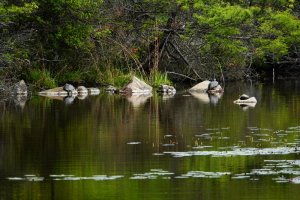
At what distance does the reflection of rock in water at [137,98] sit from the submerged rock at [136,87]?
93cm

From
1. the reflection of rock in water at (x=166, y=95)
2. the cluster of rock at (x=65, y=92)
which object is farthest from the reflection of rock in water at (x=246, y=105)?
the cluster of rock at (x=65, y=92)

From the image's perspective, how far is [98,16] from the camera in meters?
31.3

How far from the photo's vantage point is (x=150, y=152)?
1177cm

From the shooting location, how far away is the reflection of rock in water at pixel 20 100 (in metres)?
22.9

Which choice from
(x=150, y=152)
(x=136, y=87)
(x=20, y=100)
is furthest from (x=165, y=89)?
(x=150, y=152)

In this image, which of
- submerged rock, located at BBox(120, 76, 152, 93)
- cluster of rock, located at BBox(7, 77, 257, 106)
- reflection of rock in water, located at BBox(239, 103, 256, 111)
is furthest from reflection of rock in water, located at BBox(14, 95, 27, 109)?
reflection of rock in water, located at BBox(239, 103, 256, 111)

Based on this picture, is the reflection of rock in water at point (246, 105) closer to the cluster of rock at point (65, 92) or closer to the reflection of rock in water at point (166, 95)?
the reflection of rock in water at point (166, 95)

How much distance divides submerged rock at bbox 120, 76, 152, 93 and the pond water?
8.69 m

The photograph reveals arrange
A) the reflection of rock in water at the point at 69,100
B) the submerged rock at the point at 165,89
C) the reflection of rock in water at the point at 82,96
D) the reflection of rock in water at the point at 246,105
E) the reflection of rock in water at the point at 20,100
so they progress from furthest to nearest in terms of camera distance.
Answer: the submerged rock at the point at 165,89, the reflection of rock in water at the point at 82,96, the reflection of rock in water at the point at 69,100, the reflection of rock in water at the point at 20,100, the reflection of rock in water at the point at 246,105

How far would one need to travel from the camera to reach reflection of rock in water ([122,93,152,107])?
23.6 metres

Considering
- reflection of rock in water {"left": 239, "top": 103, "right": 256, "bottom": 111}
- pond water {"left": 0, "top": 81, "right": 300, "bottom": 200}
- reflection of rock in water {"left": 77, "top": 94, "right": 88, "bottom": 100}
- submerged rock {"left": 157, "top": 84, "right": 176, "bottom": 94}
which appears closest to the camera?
pond water {"left": 0, "top": 81, "right": 300, "bottom": 200}

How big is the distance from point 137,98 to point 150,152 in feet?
47.6

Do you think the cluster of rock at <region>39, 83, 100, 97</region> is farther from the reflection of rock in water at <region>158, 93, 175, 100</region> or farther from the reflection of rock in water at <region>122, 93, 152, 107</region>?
the reflection of rock in water at <region>158, 93, 175, 100</region>

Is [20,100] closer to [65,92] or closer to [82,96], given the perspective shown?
[82,96]
